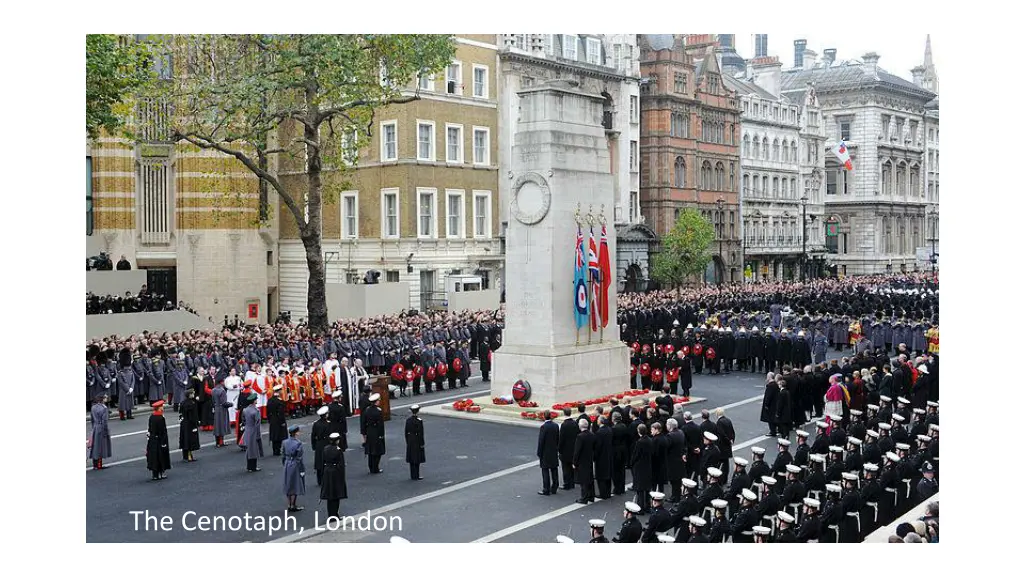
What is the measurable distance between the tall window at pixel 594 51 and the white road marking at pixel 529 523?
42.0 meters

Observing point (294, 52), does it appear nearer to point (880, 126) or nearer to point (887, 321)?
point (887, 321)

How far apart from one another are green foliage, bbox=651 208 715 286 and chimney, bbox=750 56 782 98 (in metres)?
19.5

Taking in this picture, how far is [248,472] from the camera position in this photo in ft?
64.1

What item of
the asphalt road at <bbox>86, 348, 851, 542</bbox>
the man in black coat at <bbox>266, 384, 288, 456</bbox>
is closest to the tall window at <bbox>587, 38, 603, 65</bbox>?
the asphalt road at <bbox>86, 348, 851, 542</bbox>

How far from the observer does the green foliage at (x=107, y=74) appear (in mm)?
24156

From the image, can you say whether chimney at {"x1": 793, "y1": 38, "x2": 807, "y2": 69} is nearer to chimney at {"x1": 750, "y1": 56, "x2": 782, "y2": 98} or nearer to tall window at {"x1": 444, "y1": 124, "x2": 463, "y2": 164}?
chimney at {"x1": 750, "y1": 56, "x2": 782, "y2": 98}

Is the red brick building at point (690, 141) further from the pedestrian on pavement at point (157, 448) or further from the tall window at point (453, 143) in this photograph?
the pedestrian on pavement at point (157, 448)

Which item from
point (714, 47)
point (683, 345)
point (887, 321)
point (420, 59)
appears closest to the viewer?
point (683, 345)

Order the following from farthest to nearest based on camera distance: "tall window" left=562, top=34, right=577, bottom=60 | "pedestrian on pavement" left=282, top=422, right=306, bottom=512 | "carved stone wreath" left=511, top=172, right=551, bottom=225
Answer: "tall window" left=562, top=34, right=577, bottom=60
"carved stone wreath" left=511, top=172, right=551, bottom=225
"pedestrian on pavement" left=282, top=422, right=306, bottom=512

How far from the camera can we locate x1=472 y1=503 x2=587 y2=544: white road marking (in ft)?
50.5

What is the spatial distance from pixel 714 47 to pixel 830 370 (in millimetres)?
45215

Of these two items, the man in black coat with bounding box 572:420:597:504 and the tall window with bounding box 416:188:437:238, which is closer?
the man in black coat with bounding box 572:420:597:504

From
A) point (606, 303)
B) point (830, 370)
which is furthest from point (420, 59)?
point (830, 370)

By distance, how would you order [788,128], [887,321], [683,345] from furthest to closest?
[788,128] < [887,321] < [683,345]
